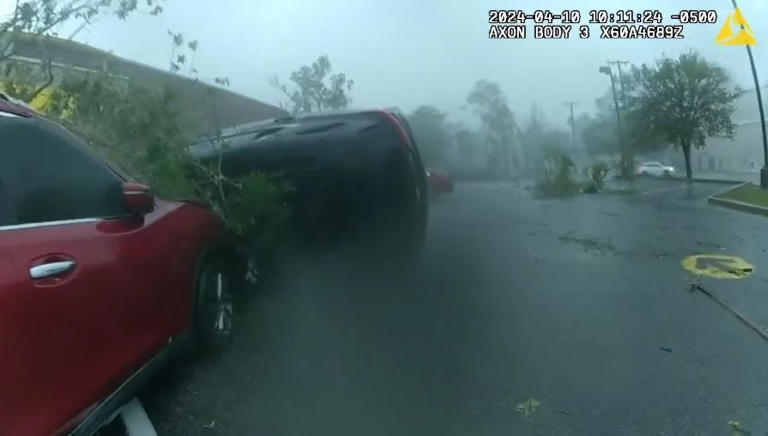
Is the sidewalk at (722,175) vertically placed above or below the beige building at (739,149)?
below

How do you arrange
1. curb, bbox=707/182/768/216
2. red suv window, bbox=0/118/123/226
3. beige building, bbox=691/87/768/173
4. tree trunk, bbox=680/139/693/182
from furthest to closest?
tree trunk, bbox=680/139/693/182, beige building, bbox=691/87/768/173, curb, bbox=707/182/768/216, red suv window, bbox=0/118/123/226

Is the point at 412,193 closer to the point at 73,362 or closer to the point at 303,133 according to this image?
the point at 303,133

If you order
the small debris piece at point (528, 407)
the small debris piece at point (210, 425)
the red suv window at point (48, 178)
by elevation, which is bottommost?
the small debris piece at point (528, 407)

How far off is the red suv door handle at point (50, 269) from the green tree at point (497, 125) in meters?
4.21

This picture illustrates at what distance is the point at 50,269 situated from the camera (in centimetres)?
271

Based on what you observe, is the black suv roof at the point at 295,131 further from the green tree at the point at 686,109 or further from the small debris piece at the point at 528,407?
the green tree at the point at 686,109

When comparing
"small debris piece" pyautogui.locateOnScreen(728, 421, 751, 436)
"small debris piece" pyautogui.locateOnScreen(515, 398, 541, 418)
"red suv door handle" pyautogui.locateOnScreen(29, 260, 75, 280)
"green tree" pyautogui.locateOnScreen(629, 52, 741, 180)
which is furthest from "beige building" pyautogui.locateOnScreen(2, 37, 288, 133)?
"green tree" pyautogui.locateOnScreen(629, 52, 741, 180)

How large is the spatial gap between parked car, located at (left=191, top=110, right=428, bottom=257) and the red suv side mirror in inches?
88.1

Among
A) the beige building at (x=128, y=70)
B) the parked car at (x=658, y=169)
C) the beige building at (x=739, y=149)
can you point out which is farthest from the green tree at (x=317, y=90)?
the parked car at (x=658, y=169)

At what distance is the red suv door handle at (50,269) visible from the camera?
8.59ft

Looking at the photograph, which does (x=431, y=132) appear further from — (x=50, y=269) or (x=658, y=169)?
(x=658, y=169)

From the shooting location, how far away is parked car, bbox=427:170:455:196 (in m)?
6.52

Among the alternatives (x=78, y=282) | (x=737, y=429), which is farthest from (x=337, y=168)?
(x=737, y=429)

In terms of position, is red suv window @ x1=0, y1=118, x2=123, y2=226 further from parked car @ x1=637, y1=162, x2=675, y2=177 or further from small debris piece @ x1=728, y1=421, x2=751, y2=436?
parked car @ x1=637, y1=162, x2=675, y2=177
